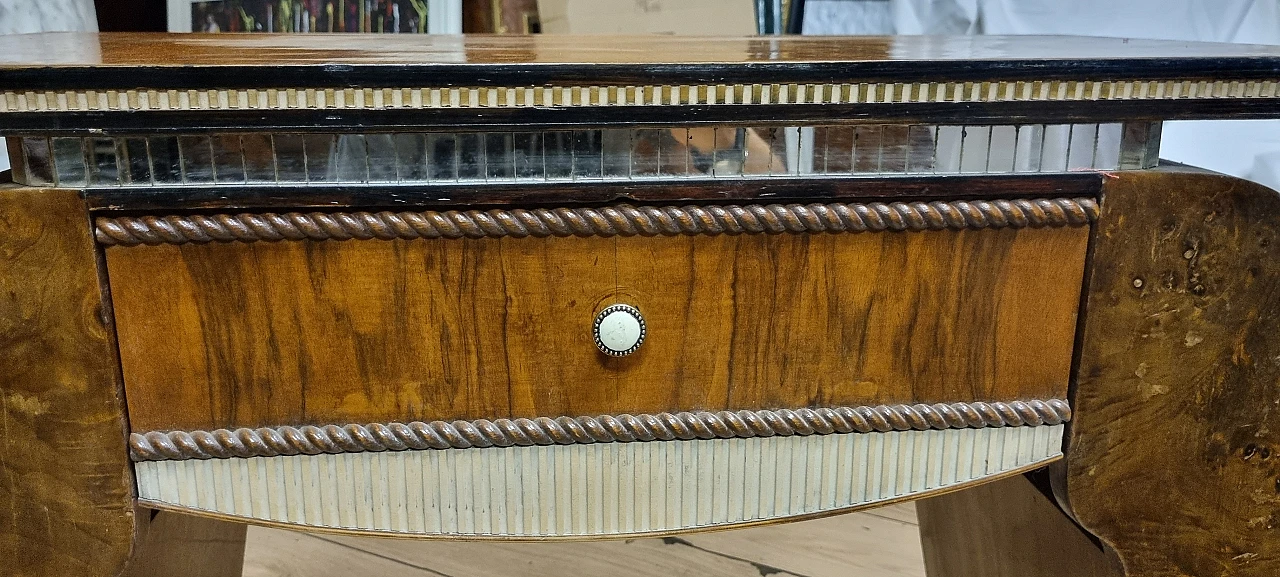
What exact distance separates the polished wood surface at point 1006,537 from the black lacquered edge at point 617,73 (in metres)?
0.26

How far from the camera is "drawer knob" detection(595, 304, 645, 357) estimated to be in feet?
1.58

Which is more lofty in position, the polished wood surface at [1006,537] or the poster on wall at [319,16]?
the poster on wall at [319,16]

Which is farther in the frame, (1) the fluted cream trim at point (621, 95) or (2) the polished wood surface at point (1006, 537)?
(2) the polished wood surface at point (1006, 537)

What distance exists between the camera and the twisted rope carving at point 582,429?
489 mm

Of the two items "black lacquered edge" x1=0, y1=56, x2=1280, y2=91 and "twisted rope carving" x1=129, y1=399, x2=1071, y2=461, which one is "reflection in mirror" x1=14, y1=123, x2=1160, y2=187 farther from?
"twisted rope carving" x1=129, y1=399, x2=1071, y2=461

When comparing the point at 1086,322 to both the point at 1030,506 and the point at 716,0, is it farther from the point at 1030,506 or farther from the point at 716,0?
the point at 716,0

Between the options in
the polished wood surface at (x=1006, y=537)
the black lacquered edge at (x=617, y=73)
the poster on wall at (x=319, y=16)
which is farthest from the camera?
the poster on wall at (x=319, y=16)

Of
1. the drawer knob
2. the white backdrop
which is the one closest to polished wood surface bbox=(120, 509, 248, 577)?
the drawer knob

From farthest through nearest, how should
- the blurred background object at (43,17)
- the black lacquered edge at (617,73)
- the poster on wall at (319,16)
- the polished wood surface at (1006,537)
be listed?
the poster on wall at (319,16) → the blurred background object at (43,17) → the polished wood surface at (1006,537) → the black lacquered edge at (617,73)

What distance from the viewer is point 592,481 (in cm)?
→ 52

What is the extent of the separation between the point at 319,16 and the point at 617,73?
0.66m

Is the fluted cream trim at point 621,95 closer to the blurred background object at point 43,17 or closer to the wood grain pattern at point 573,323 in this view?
the wood grain pattern at point 573,323

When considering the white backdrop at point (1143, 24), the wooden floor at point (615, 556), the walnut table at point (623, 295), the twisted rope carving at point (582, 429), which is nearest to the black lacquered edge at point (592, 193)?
the walnut table at point (623, 295)

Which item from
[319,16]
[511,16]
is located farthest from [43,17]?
[511,16]
